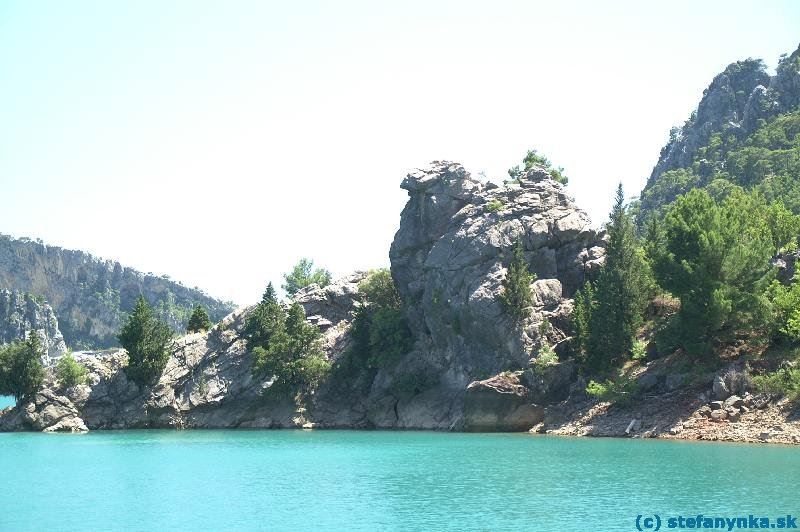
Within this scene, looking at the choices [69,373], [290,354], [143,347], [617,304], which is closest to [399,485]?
[617,304]

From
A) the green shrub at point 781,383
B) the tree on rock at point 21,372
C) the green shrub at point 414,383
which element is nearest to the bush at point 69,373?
the tree on rock at point 21,372

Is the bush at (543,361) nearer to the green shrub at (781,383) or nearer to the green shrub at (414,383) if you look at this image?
the green shrub at (414,383)

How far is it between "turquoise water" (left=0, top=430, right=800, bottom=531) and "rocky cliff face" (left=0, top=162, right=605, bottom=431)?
14.1 meters

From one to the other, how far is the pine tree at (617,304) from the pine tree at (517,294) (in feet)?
24.8

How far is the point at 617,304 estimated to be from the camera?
75000mm

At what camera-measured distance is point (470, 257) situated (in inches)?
3447

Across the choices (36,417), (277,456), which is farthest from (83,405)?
(277,456)

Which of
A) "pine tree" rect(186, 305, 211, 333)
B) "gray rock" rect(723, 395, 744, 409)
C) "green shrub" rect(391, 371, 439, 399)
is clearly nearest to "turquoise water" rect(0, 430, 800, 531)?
"gray rock" rect(723, 395, 744, 409)

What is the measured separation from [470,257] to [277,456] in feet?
112

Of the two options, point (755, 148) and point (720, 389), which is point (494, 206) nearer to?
point (720, 389)

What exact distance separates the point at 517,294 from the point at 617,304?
1056 centimetres

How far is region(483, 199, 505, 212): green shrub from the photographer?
8997cm

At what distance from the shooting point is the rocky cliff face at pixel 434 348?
3177 inches

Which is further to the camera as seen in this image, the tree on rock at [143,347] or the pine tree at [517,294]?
the tree on rock at [143,347]
